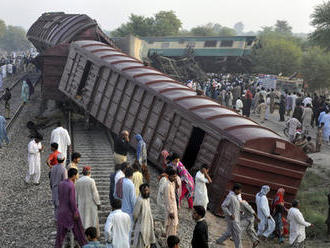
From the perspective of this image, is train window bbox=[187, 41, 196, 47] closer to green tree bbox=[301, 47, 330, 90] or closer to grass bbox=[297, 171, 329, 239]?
green tree bbox=[301, 47, 330, 90]

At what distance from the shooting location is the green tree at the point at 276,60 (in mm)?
41906

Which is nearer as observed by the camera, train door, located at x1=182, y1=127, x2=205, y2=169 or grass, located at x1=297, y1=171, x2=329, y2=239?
grass, located at x1=297, y1=171, x2=329, y2=239

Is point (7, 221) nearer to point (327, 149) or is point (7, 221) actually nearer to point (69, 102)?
point (69, 102)

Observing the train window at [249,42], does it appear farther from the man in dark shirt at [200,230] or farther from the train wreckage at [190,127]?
the man in dark shirt at [200,230]

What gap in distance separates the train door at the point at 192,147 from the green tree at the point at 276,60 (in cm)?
3120

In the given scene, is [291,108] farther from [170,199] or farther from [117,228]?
[117,228]

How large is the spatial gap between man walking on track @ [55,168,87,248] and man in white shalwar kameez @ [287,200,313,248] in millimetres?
4594

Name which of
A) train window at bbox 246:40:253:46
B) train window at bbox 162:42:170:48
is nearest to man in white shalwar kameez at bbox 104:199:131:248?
train window at bbox 246:40:253:46

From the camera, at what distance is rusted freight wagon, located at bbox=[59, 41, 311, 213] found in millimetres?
10289

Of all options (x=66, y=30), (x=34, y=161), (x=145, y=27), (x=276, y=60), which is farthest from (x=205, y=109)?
(x=145, y=27)

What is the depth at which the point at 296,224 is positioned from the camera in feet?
29.3

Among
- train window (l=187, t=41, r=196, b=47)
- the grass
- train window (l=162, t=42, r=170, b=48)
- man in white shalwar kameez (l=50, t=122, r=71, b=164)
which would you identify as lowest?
the grass

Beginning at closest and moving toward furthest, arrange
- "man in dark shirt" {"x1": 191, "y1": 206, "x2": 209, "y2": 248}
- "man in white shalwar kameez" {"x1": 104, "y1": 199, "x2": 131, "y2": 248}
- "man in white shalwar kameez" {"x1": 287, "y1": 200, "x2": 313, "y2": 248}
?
"man in dark shirt" {"x1": 191, "y1": 206, "x2": 209, "y2": 248}, "man in white shalwar kameez" {"x1": 104, "y1": 199, "x2": 131, "y2": 248}, "man in white shalwar kameez" {"x1": 287, "y1": 200, "x2": 313, "y2": 248}

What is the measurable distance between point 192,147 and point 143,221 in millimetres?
5224
